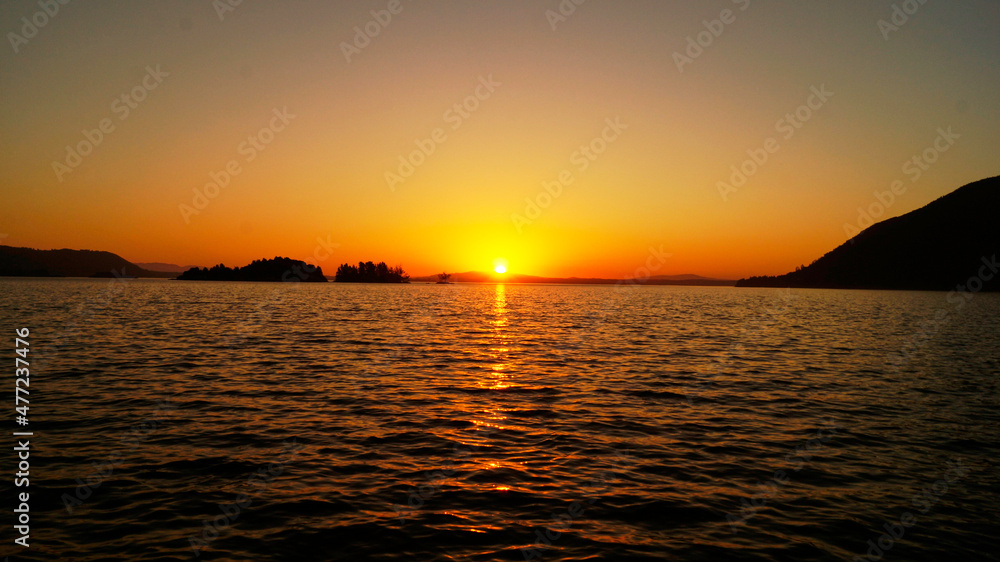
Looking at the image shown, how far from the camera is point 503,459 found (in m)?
15.8

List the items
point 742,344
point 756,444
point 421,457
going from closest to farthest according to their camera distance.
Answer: point 421,457 < point 756,444 < point 742,344

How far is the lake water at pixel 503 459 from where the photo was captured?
10883 mm

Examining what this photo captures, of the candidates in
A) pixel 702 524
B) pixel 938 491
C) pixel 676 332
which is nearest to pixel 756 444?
pixel 938 491

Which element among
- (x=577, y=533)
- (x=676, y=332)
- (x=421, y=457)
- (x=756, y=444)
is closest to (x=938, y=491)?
(x=756, y=444)

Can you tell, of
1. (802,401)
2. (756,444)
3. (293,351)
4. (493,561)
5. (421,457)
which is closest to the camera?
(493,561)

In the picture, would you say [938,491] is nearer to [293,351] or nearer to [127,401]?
[127,401]

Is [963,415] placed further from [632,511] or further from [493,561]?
[493,561]

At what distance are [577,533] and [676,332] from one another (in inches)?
1919

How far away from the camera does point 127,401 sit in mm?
21922

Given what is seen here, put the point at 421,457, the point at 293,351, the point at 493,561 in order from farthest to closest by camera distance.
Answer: the point at 293,351 → the point at 421,457 → the point at 493,561

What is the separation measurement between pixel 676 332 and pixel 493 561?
50562 mm

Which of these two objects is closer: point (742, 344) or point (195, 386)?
point (195, 386)

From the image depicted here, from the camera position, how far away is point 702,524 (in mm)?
11656

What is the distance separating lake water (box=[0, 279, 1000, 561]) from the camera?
1088 cm
